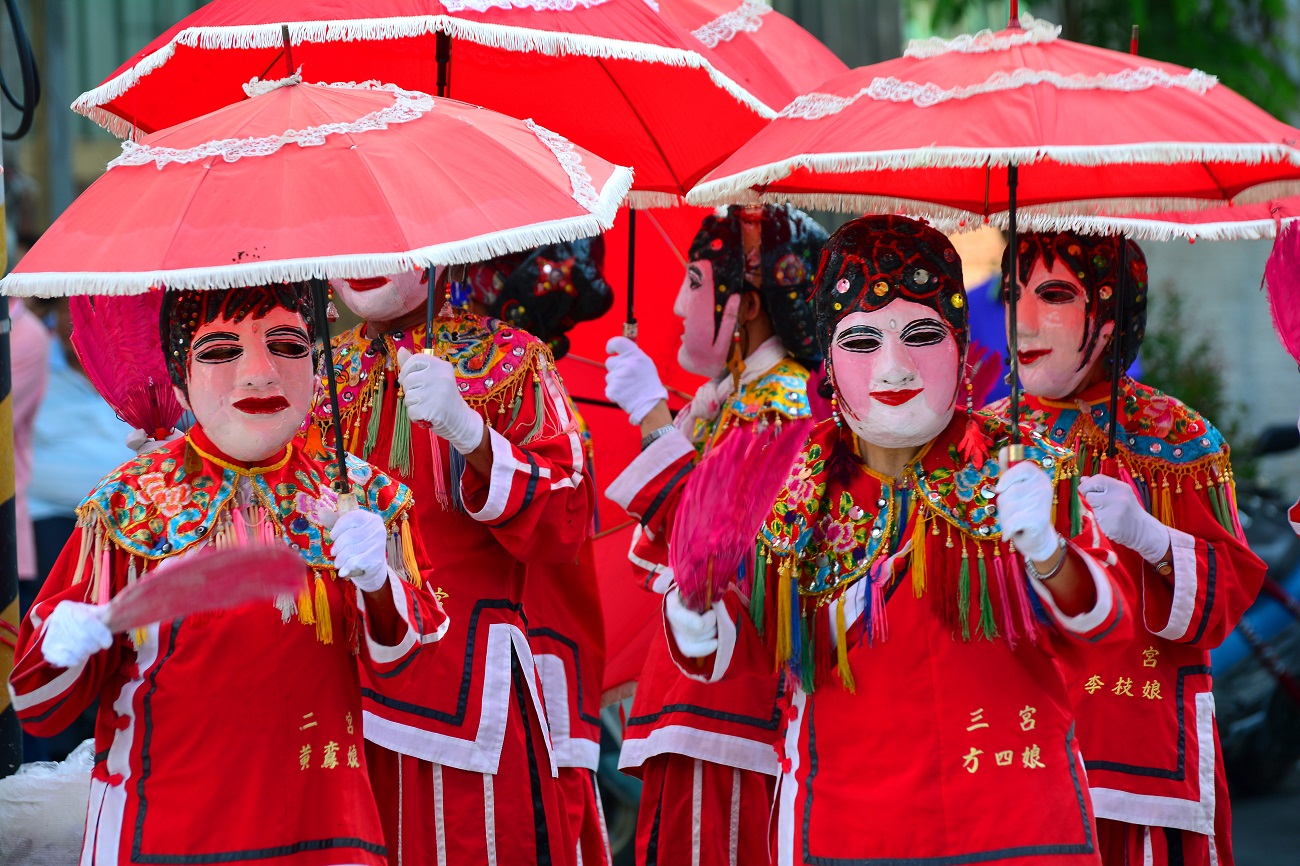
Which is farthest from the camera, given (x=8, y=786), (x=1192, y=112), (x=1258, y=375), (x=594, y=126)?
(x=1258, y=375)

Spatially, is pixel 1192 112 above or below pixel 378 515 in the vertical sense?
above

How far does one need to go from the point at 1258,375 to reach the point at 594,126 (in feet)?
25.9

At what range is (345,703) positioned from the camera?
2.96m

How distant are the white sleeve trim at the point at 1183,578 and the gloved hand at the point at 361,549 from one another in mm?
1714

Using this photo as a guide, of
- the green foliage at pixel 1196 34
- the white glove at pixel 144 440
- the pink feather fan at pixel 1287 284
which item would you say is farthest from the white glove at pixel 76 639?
the green foliage at pixel 1196 34

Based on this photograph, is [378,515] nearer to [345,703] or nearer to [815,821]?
[345,703]

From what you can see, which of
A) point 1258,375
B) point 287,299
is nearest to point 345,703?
point 287,299

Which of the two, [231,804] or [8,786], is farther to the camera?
[8,786]

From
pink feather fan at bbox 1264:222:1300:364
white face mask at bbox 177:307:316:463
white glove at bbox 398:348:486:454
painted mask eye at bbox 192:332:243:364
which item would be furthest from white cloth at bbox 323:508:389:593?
pink feather fan at bbox 1264:222:1300:364

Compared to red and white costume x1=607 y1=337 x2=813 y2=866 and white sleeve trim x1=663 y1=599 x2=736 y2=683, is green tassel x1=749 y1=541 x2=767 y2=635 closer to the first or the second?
white sleeve trim x1=663 y1=599 x2=736 y2=683

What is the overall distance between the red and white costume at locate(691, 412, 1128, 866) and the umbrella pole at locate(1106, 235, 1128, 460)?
58 centimetres

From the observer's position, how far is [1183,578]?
3465mm

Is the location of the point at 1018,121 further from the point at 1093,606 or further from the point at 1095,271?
the point at 1095,271

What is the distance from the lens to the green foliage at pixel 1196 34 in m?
8.45
